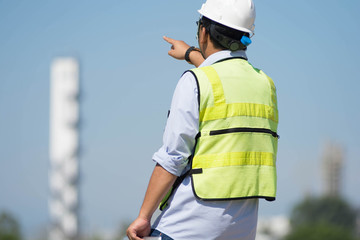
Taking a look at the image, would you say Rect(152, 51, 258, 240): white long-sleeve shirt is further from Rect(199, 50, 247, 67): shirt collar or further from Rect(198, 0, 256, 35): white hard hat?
Rect(198, 0, 256, 35): white hard hat

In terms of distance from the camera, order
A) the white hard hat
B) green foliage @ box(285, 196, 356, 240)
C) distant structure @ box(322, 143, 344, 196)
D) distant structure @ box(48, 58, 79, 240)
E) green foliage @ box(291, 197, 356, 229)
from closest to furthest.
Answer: the white hard hat
distant structure @ box(48, 58, 79, 240)
green foliage @ box(285, 196, 356, 240)
green foliage @ box(291, 197, 356, 229)
distant structure @ box(322, 143, 344, 196)

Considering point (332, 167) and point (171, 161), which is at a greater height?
point (171, 161)

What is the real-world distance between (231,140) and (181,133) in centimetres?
24

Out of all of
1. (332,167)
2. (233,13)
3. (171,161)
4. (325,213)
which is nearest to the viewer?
(171,161)

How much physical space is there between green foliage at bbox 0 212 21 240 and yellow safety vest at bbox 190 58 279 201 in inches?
1963

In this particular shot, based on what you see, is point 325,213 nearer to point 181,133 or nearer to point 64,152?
point 64,152

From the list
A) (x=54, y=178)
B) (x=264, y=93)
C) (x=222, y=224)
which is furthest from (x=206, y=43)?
(x=54, y=178)

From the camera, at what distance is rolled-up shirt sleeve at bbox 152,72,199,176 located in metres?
2.80

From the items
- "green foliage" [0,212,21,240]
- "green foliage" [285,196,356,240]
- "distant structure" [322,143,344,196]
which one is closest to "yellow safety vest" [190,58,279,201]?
"green foliage" [0,212,21,240]

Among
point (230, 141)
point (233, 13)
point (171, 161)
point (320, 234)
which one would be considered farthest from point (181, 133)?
point (320, 234)

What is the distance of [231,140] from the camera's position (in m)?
2.85

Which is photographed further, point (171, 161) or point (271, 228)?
point (271, 228)

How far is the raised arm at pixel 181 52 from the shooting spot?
3479mm

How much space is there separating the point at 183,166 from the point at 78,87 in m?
56.7
